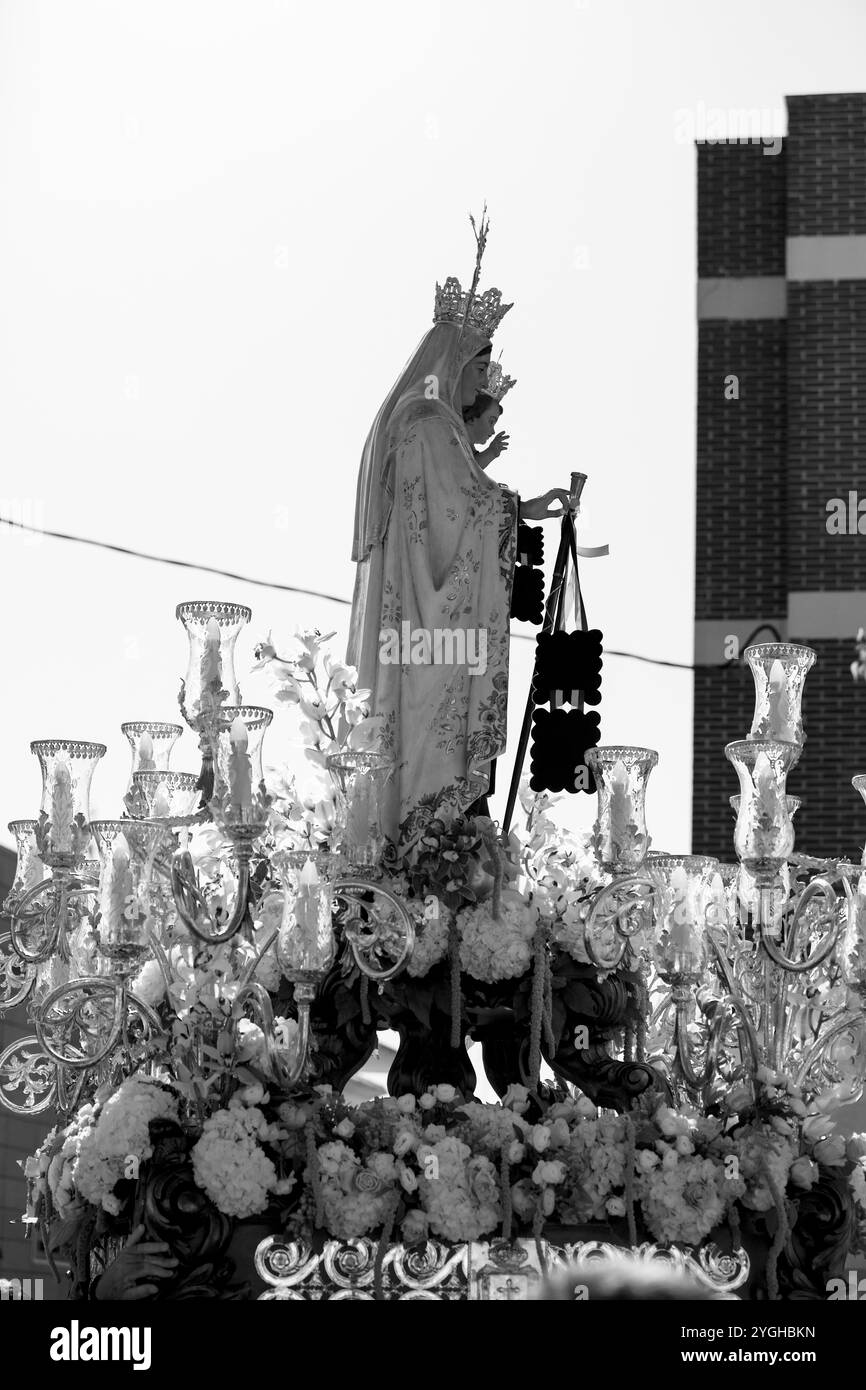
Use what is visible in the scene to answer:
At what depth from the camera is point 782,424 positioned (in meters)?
16.3

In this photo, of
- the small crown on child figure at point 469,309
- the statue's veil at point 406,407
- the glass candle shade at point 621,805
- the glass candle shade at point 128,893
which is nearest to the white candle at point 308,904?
the glass candle shade at point 128,893

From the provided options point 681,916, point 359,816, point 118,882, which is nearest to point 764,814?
point 681,916

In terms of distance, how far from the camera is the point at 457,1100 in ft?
23.4

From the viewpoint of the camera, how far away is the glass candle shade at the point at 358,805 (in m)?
6.65

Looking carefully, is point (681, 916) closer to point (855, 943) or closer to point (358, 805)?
point (855, 943)

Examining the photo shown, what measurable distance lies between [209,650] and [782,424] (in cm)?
1019

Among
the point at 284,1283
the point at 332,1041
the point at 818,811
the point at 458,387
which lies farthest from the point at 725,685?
the point at 284,1283

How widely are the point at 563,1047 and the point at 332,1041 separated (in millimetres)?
825

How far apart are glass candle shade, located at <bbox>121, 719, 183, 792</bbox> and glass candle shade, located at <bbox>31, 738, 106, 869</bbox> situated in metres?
0.31

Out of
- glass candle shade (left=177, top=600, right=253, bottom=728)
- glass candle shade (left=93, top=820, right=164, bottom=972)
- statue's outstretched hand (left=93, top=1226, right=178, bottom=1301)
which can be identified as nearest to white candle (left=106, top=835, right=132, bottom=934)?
glass candle shade (left=93, top=820, right=164, bottom=972)

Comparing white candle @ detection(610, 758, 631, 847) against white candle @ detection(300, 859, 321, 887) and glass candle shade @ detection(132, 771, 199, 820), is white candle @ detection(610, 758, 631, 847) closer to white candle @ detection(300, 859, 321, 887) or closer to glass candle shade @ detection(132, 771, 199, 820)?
white candle @ detection(300, 859, 321, 887)

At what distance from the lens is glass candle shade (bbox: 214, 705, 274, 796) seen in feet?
20.9

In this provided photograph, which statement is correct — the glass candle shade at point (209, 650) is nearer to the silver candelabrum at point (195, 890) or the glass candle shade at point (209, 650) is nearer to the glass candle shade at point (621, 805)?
the silver candelabrum at point (195, 890)

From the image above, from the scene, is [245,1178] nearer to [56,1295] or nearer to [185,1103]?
[185,1103]
